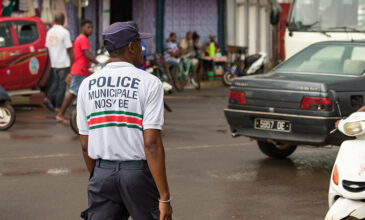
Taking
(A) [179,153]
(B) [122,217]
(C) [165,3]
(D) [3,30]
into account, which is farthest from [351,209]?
(C) [165,3]

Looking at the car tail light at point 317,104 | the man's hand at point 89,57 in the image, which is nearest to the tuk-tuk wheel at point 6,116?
the man's hand at point 89,57

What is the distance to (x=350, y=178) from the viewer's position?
5.77 metres

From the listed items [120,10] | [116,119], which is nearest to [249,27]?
[120,10]

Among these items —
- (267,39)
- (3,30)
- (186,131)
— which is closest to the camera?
(186,131)

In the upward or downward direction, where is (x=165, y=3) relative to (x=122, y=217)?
upward

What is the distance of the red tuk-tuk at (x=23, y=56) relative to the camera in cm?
1584

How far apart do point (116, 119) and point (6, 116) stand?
358 inches

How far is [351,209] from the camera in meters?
5.71

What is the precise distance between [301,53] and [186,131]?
310 cm

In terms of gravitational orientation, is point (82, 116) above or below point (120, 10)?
below

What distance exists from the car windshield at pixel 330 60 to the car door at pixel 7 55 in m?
6.96

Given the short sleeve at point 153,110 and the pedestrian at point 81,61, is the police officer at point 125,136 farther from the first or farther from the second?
the pedestrian at point 81,61

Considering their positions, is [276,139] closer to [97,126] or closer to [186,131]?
[186,131]

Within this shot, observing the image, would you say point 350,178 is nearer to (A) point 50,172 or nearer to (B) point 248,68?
(A) point 50,172
